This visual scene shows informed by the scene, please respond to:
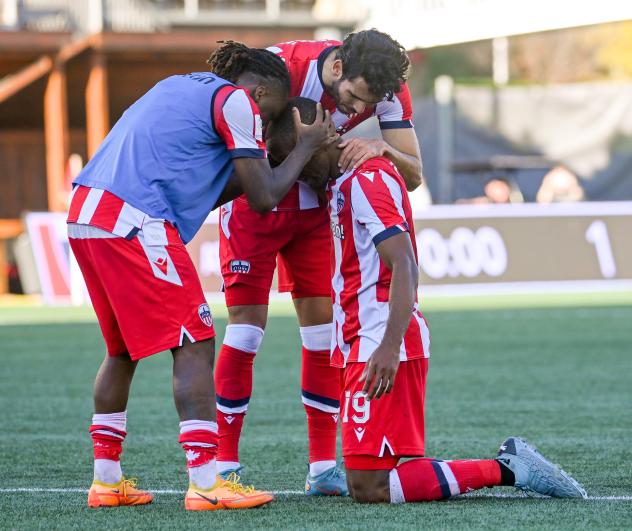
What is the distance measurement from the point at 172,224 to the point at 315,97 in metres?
0.93

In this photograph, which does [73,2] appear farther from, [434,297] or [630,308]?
[630,308]

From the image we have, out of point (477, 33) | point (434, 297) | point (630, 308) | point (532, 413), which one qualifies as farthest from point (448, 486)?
point (477, 33)

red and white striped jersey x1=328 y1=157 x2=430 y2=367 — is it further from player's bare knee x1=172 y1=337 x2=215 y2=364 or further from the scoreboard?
the scoreboard

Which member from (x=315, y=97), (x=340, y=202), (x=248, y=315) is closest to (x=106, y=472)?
(x=248, y=315)

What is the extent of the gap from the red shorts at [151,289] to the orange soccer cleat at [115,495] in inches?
19.8

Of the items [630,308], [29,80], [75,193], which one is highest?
[29,80]

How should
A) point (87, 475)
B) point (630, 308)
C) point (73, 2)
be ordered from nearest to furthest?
point (87, 475) → point (630, 308) → point (73, 2)

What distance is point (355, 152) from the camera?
4.66m

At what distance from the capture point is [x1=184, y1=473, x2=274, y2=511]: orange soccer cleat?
441 cm

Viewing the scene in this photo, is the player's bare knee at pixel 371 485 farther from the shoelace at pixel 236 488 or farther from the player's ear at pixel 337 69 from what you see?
the player's ear at pixel 337 69

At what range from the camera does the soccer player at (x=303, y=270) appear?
198 inches

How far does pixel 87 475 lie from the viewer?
5309 mm

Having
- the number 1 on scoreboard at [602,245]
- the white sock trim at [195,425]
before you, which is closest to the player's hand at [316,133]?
the white sock trim at [195,425]

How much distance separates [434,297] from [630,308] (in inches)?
120
